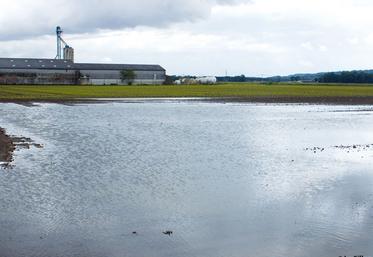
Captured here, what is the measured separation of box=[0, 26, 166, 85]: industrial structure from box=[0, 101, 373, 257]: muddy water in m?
111

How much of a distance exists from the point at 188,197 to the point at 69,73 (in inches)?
5159

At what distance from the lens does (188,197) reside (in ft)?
51.6

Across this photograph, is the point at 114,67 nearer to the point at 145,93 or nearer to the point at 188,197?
the point at 145,93

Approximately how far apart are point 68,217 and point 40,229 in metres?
1.18

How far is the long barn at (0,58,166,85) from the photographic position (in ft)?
447

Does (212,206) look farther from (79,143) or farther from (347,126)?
(347,126)

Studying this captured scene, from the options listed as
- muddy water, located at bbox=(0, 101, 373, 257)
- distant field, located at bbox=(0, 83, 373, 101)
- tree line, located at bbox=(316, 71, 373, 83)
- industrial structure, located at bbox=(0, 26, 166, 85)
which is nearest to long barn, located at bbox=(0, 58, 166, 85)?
industrial structure, located at bbox=(0, 26, 166, 85)

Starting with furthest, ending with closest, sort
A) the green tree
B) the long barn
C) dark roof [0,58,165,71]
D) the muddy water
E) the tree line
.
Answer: the tree line
the green tree
dark roof [0,58,165,71]
the long barn
the muddy water

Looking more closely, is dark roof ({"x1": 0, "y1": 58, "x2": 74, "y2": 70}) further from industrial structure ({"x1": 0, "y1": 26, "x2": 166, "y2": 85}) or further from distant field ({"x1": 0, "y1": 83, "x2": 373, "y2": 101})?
distant field ({"x1": 0, "y1": 83, "x2": 373, "y2": 101})

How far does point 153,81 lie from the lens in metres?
158

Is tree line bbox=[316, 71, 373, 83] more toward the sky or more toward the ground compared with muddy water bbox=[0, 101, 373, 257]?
more toward the sky

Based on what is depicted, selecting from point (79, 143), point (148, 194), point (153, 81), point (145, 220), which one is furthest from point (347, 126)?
point (153, 81)

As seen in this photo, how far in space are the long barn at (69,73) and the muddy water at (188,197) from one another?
110 meters

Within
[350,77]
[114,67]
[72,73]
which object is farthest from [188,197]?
[350,77]
